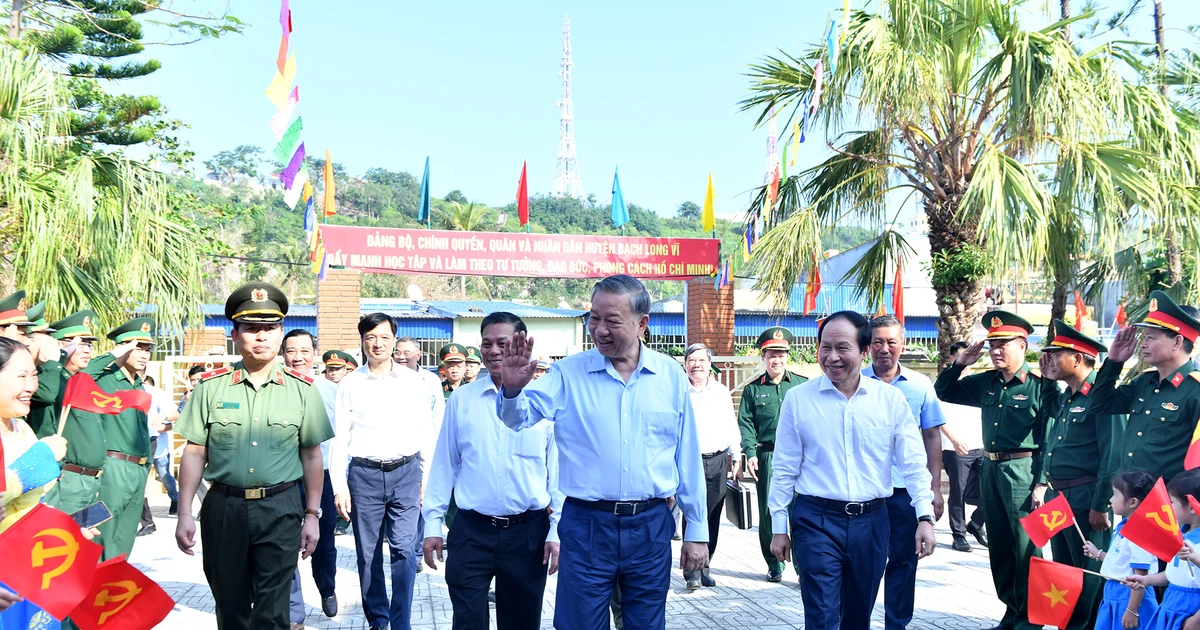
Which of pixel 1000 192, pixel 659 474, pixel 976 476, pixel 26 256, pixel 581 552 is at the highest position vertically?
pixel 1000 192

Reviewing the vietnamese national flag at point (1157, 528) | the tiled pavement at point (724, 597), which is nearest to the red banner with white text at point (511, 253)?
the tiled pavement at point (724, 597)

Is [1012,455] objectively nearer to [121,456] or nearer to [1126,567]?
[1126,567]

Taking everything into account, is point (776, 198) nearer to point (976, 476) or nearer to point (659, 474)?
point (976, 476)

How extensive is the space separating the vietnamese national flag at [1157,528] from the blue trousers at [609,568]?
1.94 meters

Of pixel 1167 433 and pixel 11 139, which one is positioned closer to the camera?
pixel 1167 433

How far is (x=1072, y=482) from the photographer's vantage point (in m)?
5.52

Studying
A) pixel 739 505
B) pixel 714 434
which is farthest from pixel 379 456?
pixel 739 505

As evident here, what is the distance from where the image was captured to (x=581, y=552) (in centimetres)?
362

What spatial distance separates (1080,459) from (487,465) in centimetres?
345

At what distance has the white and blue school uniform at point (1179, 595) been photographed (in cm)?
411

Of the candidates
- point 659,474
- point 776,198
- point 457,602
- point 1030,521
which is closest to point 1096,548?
point 1030,521

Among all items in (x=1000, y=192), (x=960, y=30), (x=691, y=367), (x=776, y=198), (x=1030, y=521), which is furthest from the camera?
(x=776, y=198)

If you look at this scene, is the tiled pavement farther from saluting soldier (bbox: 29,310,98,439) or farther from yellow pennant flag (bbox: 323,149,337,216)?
yellow pennant flag (bbox: 323,149,337,216)

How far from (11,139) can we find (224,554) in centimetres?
698
